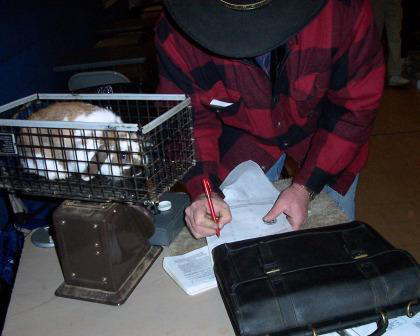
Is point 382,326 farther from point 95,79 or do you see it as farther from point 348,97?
point 95,79

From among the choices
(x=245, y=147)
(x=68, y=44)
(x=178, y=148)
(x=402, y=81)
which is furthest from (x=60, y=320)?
(x=402, y=81)

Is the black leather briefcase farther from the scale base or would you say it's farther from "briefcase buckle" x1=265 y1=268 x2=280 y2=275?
the scale base

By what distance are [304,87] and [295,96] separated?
0.04m

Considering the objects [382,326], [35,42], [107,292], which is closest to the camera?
[382,326]

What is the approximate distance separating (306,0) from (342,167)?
580 mm

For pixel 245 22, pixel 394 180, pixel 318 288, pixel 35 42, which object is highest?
pixel 245 22

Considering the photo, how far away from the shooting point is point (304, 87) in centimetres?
112

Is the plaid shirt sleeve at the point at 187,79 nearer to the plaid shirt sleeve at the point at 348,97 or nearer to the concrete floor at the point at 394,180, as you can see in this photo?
the plaid shirt sleeve at the point at 348,97

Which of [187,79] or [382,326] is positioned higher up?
[187,79]

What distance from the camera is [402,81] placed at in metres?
4.18

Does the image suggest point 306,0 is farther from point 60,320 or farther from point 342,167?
point 60,320

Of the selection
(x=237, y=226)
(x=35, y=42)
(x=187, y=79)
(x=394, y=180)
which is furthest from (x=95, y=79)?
(x=394, y=180)

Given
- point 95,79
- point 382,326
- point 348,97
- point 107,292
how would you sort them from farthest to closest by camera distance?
point 95,79, point 348,97, point 107,292, point 382,326

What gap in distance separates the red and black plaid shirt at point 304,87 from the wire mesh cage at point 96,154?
0.29 meters
